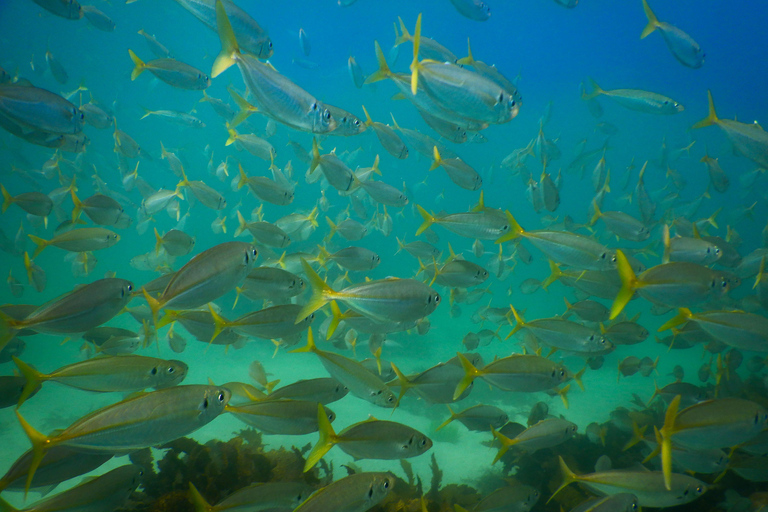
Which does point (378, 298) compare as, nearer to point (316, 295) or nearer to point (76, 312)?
point (316, 295)

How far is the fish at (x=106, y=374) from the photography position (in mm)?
1824

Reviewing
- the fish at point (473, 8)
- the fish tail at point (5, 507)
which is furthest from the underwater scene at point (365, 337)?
the fish at point (473, 8)

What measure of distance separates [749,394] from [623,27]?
29.6 m

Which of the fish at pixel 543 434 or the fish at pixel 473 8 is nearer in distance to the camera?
the fish at pixel 543 434

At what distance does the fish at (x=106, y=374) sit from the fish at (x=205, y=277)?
0.30 metres

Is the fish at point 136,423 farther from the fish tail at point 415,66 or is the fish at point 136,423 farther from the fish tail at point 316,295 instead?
the fish tail at point 415,66

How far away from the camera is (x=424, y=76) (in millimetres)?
2662

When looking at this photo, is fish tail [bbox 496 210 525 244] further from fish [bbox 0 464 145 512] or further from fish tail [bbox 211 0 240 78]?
fish [bbox 0 464 145 512]

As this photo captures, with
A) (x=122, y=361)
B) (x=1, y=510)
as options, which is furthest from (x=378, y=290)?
(x=1, y=510)

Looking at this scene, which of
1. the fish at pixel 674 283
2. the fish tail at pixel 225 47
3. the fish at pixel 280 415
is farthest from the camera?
the fish at pixel 674 283

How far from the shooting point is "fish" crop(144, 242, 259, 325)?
6.44 feet

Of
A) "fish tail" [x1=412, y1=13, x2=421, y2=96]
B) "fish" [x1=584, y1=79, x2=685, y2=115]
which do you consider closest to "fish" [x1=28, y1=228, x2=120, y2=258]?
"fish tail" [x1=412, y1=13, x2=421, y2=96]

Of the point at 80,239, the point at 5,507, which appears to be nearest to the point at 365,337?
the point at 80,239

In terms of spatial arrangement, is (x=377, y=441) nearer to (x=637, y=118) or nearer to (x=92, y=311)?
(x=92, y=311)
